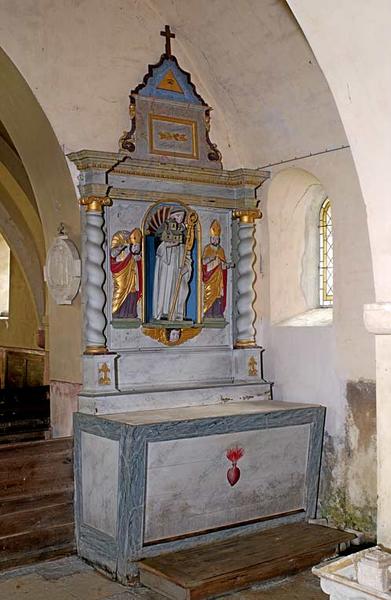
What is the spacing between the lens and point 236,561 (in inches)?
206

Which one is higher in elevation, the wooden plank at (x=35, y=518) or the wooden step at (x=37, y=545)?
the wooden plank at (x=35, y=518)

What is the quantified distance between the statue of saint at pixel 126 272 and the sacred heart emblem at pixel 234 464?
49.1 inches

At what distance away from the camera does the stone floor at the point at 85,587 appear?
502 cm

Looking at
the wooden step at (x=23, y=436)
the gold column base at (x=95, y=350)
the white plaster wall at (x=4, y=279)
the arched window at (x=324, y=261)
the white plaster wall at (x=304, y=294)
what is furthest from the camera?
the white plaster wall at (x=4, y=279)

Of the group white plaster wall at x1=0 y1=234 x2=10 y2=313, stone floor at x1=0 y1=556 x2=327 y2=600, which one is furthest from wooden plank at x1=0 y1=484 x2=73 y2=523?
white plaster wall at x1=0 y1=234 x2=10 y2=313

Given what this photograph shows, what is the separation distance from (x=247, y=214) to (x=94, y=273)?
4.77 ft

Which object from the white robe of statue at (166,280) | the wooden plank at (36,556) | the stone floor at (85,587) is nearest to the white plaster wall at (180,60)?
the white robe of statue at (166,280)

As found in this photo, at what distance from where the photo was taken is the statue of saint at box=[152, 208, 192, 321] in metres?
6.27

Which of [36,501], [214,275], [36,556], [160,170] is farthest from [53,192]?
[36,556]

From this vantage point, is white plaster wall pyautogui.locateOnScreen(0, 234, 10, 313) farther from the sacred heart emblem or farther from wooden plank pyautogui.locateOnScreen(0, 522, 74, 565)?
the sacred heart emblem

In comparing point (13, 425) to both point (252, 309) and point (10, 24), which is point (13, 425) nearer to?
point (252, 309)

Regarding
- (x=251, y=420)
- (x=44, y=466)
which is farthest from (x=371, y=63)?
(x=44, y=466)

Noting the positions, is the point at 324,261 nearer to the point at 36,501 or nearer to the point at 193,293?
the point at 193,293

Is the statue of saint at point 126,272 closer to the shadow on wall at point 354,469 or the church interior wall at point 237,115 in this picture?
the church interior wall at point 237,115
